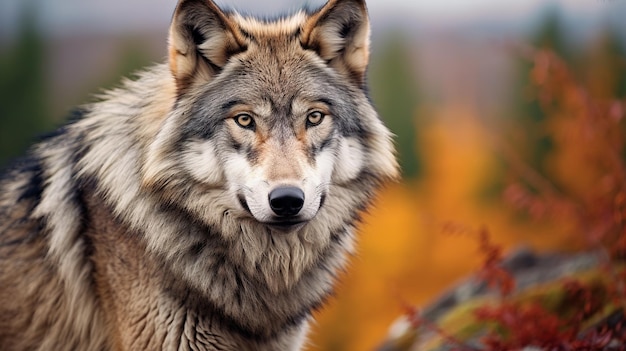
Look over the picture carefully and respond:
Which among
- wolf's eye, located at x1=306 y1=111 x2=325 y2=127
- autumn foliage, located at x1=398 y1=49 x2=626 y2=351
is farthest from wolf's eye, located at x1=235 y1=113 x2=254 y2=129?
autumn foliage, located at x1=398 y1=49 x2=626 y2=351

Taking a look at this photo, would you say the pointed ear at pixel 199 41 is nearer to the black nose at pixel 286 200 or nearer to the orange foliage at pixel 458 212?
the black nose at pixel 286 200

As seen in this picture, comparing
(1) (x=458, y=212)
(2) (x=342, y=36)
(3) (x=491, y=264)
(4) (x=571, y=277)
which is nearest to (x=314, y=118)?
(2) (x=342, y=36)

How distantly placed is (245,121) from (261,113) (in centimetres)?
10

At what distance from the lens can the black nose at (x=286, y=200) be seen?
382 cm

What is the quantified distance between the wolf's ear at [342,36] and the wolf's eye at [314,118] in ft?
1.45

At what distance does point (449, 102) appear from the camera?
55.8 meters

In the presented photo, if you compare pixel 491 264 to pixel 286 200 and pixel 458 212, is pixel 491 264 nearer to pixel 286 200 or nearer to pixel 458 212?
pixel 286 200

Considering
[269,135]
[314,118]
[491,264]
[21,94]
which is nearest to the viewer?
[269,135]

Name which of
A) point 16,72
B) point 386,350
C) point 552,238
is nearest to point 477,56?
point 552,238

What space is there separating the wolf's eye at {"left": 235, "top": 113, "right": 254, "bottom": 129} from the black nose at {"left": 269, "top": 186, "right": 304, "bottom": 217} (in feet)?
1.67

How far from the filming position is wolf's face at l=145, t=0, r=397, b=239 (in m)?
4.05

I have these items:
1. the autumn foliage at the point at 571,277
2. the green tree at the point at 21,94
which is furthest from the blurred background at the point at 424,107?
the autumn foliage at the point at 571,277

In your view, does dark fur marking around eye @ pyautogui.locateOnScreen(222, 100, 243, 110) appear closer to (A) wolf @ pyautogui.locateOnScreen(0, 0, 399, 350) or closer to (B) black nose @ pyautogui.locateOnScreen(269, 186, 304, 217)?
(A) wolf @ pyautogui.locateOnScreen(0, 0, 399, 350)

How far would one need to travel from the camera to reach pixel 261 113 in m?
4.16
